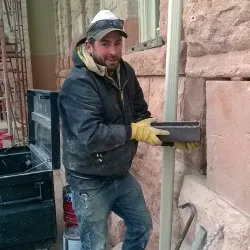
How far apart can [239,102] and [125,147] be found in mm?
829

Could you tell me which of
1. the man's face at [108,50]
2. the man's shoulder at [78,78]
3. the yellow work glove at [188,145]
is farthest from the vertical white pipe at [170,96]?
the man's shoulder at [78,78]

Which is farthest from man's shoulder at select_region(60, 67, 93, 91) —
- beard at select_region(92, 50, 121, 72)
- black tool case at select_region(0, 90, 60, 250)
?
black tool case at select_region(0, 90, 60, 250)

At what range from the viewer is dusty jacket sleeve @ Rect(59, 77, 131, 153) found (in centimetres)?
181

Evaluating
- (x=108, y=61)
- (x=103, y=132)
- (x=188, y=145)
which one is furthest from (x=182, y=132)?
(x=108, y=61)

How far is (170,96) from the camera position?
1854 millimetres

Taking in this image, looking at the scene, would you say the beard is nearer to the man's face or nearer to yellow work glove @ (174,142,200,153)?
the man's face

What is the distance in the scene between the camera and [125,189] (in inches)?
88.7

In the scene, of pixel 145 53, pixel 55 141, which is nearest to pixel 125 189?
pixel 55 141

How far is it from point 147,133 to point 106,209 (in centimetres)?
67

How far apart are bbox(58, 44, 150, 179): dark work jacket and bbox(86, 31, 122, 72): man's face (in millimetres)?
89

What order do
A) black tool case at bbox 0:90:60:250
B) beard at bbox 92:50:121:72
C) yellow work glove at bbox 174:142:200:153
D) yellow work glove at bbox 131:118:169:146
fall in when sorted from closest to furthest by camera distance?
1. yellow work glove at bbox 131:118:169:146
2. yellow work glove at bbox 174:142:200:153
3. beard at bbox 92:50:121:72
4. black tool case at bbox 0:90:60:250

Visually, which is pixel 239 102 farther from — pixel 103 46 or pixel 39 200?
pixel 39 200

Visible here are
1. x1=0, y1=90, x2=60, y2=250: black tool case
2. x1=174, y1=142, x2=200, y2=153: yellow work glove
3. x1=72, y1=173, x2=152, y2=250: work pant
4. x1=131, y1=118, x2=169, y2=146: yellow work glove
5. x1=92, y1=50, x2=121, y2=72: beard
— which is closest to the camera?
x1=131, y1=118, x2=169, y2=146: yellow work glove

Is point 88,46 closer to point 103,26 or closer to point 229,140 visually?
point 103,26
